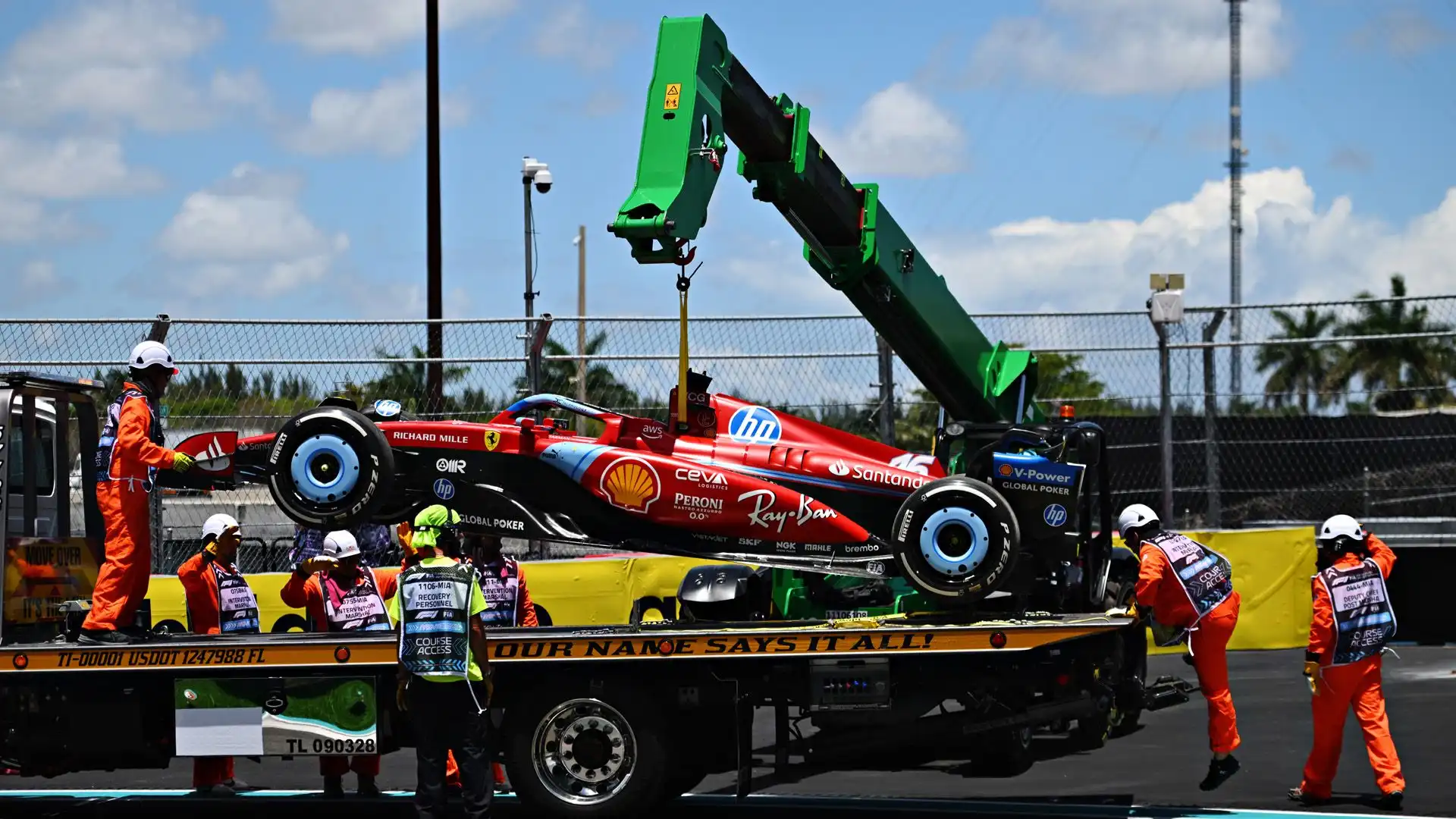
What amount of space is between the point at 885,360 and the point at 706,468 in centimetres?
488

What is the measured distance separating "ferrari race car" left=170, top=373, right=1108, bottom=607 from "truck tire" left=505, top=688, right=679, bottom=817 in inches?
47.2

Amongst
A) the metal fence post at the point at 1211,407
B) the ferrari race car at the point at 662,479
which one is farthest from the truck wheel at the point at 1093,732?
the metal fence post at the point at 1211,407

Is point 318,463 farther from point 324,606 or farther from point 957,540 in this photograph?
point 957,540

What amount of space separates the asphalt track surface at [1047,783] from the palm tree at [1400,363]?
2.75 metres

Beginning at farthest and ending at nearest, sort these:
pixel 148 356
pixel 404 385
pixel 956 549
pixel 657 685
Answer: pixel 404 385 → pixel 148 356 → pixel 956 549 → pixel 657 685

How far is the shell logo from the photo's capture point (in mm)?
10203

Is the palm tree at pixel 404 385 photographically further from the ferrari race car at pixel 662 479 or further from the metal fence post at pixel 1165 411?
the metal fence post at pixel 1165 411

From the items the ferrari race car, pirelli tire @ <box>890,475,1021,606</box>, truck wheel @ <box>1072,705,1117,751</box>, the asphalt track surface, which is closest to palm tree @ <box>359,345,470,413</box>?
the asphalt track surface

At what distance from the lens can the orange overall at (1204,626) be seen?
32.2ft

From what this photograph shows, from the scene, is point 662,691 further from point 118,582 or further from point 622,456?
point 118,582

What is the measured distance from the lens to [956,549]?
961cm

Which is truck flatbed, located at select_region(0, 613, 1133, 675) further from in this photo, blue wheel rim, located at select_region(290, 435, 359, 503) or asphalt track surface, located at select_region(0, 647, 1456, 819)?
blue wheel rim, located at select_region(290, 435, 359, 503)

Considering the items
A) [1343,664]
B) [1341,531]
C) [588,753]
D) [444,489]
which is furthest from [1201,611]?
[444,489]

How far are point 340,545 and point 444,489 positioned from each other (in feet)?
2.56
